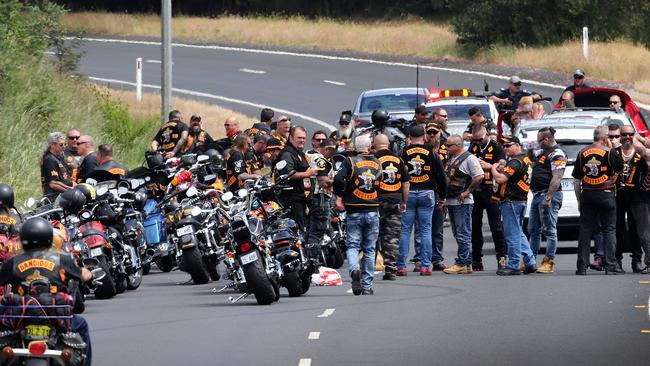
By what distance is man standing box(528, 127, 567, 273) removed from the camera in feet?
70.3

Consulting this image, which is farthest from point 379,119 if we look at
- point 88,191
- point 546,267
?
point 88,191

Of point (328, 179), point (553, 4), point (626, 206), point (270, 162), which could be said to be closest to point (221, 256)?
point (328, 179)

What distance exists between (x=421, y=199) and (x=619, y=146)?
280 cm

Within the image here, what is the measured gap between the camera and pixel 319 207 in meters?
21.4

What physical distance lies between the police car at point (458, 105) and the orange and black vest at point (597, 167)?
382 inches

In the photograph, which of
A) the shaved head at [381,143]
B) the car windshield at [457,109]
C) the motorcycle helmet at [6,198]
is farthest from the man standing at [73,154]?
the car windshield at [457,109]

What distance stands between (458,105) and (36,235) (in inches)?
781

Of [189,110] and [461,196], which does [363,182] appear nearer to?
[461,196]

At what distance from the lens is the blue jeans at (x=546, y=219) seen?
21.4 meters

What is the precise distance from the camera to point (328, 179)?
71.3 ft

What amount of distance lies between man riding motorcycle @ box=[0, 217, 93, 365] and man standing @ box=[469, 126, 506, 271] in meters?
9.74

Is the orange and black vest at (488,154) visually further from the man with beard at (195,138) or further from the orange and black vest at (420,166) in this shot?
the man with beard at (195,138)

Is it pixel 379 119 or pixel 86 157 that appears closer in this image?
pixel 86 157

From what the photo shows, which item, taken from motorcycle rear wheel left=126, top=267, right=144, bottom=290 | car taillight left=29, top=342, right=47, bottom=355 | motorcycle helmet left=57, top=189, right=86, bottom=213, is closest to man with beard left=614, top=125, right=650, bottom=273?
motorcycle rear wheel left=126, top=267, right=144, bottom=290
